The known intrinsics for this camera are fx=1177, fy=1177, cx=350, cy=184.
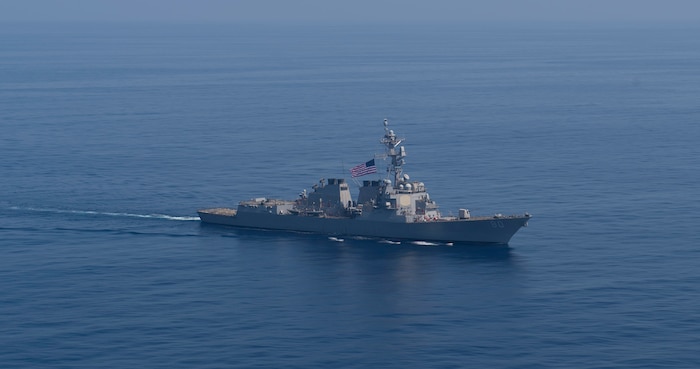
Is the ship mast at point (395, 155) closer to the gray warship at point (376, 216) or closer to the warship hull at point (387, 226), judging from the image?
the gray warship at point (376, 216)

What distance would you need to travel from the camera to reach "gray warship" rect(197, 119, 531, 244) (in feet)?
356

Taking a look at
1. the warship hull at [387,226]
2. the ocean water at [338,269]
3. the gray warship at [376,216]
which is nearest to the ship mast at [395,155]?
the gray warship at [376,216]

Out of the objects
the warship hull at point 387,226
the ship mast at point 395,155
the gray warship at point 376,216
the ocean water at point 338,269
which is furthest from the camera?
the ship mast at point 395,155

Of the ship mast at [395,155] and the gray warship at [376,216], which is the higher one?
the ship mast at [395,155]

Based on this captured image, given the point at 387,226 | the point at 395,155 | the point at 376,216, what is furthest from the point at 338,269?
the point at 395,155

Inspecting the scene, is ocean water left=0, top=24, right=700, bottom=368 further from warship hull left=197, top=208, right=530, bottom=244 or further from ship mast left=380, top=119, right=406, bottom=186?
ship mast left=380, top=119, right=406, bottom=186

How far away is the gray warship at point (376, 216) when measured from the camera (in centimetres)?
10844

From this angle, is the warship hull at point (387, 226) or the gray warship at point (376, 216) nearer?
the warship hull at point (387, 226)

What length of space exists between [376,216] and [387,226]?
1732 millimetres

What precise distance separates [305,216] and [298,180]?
82.9 feet

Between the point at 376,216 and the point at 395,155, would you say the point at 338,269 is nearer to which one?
the point at 376,216

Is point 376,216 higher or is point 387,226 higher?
point 376,216

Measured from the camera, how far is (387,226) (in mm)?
111250

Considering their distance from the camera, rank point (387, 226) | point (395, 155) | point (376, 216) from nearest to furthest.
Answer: point (387, 226) → point (376, 216) → point (395, 155)
